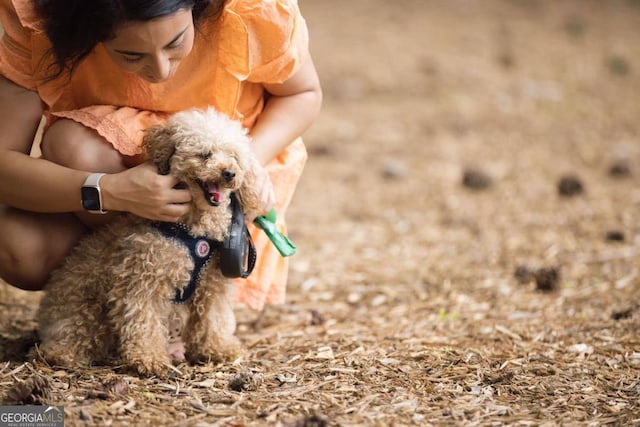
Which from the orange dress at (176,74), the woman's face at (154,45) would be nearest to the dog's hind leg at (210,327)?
the orange dress at (176,74)

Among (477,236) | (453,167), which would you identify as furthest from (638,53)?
(477,236)

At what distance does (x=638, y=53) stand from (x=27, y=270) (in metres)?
8.58

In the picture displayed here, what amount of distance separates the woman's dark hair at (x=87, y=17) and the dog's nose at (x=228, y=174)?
504mm

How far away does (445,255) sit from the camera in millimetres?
4352

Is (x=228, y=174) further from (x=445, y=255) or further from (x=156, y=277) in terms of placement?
(x=445, y=255)

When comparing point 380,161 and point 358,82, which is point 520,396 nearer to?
point 380,161

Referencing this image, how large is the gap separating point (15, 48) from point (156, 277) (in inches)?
36.7

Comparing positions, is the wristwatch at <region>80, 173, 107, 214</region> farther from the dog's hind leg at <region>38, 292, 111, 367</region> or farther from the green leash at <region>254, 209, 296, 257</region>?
the green leash at <region>254, 209, 296, 257</region>

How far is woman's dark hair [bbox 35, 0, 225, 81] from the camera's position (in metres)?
2.06

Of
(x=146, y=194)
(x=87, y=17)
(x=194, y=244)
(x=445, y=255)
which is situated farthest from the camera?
(x=445, y=255)

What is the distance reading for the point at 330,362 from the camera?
2590 millimetres

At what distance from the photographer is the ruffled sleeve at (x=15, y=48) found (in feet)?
7.68

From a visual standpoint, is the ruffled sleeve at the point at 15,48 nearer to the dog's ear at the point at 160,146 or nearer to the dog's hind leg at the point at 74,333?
the dog's ear at the point at 160,146

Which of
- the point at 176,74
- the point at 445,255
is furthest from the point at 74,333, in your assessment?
the point at 445,255
